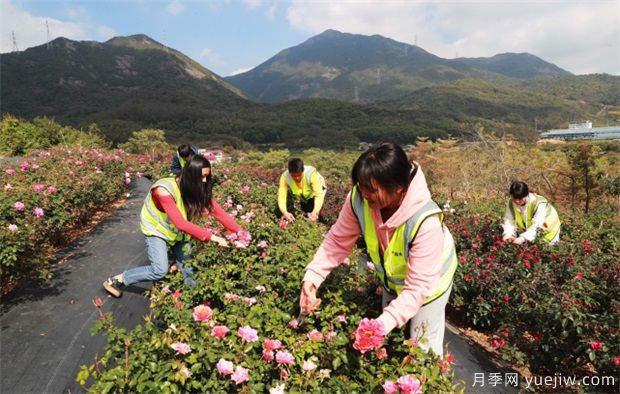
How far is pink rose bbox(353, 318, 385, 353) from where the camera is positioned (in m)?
1.42

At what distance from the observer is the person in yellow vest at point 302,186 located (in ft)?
14.3

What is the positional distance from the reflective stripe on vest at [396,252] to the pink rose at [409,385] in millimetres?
574

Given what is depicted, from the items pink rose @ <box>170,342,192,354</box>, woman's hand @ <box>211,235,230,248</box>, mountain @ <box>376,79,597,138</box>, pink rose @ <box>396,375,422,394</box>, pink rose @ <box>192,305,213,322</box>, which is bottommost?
pink rose @ <box>396,375,422,394</box>

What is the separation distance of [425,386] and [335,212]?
5390 millimetres

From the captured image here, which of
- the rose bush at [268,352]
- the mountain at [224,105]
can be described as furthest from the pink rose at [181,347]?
the mountain at [224,105]

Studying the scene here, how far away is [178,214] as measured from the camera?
10.1 ft

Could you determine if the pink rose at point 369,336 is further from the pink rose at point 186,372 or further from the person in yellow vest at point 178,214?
the person in yellow vest at point 178,214

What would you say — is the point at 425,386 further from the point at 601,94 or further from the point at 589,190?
the point at 601,94

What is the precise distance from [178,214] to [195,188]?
0.26 m

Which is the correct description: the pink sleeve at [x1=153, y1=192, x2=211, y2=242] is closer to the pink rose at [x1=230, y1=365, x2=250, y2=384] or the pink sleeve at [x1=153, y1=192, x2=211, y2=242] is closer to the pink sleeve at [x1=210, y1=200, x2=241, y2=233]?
the pink sleeve at [x1=210, y1=200, x2=241, y2=233]

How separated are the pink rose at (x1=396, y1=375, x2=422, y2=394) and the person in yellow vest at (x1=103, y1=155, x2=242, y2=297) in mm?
1809

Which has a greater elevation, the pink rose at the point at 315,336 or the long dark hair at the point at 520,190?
the long dark hair at the point at 520,190

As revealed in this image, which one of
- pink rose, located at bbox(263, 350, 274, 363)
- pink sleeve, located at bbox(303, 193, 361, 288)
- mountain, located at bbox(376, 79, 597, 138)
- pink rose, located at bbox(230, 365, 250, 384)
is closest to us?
pink rose, located at bbox(230, 365, 250, 384)

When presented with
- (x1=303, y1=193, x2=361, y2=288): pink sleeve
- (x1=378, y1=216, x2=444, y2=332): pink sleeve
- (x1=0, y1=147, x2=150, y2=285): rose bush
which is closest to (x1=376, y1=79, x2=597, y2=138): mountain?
(x1=0, y1=147, x2=150, y2=285): rose bush
